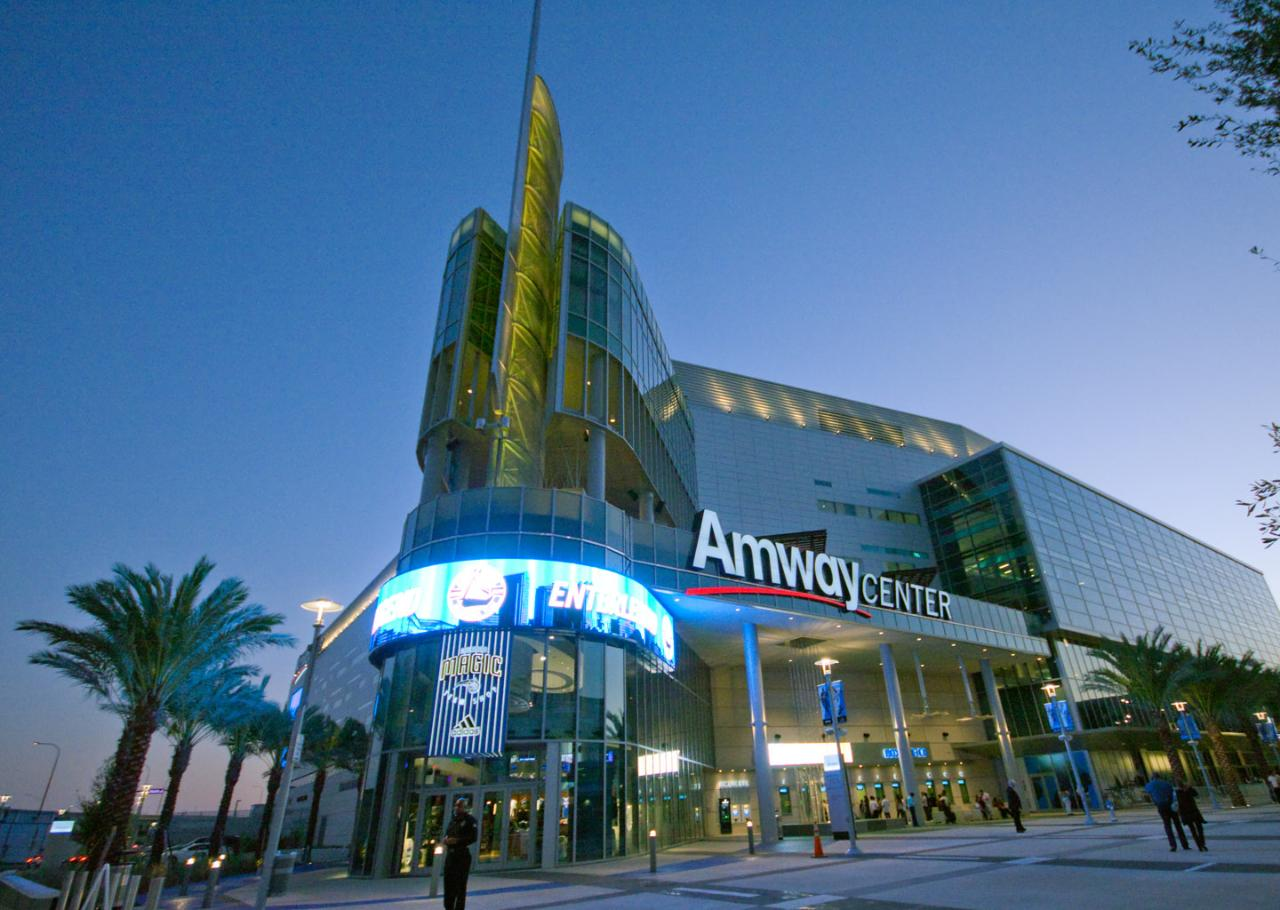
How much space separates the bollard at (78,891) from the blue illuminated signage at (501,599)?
12.0 metres

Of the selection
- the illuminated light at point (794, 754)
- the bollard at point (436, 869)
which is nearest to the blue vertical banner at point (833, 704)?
the bollard at point (436, 869)

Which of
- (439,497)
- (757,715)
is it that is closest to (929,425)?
(757,715)

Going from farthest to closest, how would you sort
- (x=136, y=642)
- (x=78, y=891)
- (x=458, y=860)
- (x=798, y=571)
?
(x=798, y=571), (x=136, y=642), (x=78, y=891), (x=458, y=860)

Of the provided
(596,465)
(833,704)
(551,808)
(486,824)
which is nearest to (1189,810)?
(833,704)

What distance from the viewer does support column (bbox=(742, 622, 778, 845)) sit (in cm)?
2975

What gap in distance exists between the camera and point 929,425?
77.5 metres

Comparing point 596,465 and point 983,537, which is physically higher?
point 983,537

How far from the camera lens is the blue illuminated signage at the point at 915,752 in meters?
47.4

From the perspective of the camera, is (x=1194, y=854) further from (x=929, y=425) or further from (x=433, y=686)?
(x=929, y=425)

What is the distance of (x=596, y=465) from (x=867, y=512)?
137 feet

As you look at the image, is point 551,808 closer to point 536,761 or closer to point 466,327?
point 536,761

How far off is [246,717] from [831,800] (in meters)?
37.3

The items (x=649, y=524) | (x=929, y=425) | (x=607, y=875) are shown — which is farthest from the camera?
(x=929, y=425)

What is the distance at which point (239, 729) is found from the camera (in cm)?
4450
